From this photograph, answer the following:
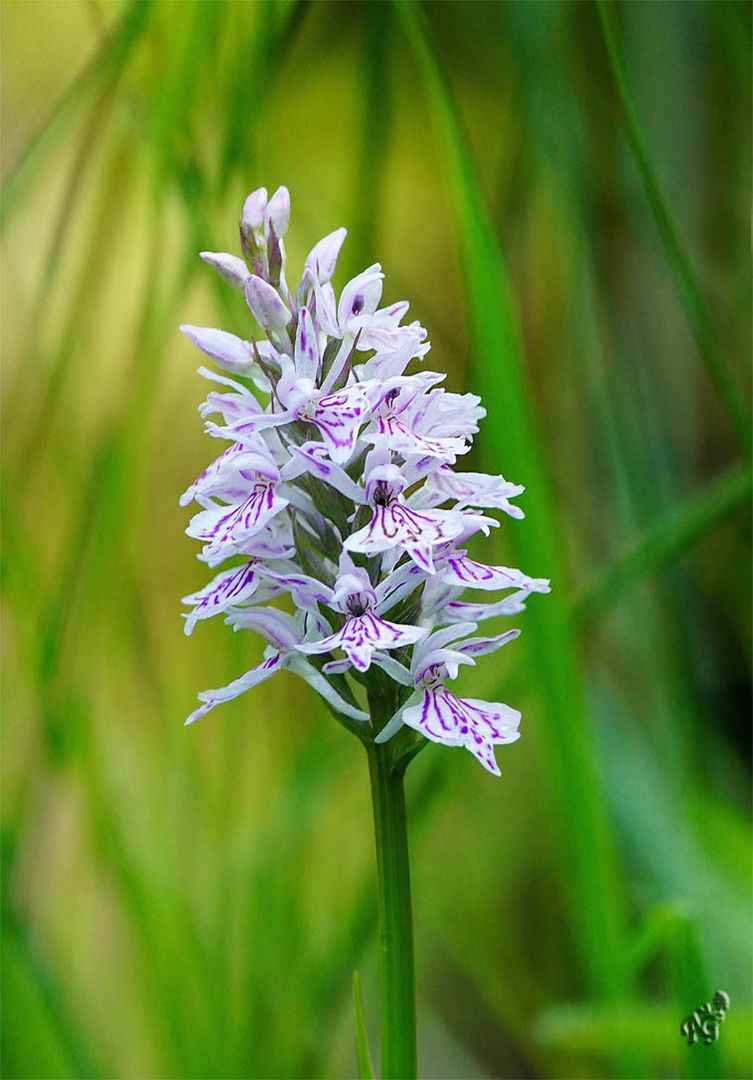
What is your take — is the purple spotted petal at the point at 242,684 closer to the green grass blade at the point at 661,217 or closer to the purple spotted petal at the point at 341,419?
the purple spotted petal at the point at 341,419

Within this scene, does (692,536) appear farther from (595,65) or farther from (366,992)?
(595,65)

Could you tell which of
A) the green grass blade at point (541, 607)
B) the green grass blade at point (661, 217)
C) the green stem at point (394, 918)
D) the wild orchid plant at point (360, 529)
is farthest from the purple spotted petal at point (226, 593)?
the green grass blade at point (661, 217)

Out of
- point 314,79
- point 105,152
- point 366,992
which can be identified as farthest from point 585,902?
point 314,79

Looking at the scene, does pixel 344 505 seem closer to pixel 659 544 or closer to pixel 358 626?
pixel 358 626

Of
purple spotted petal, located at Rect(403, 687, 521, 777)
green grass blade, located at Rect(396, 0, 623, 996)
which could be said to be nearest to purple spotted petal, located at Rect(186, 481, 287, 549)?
purple spotted petal, located at Rect(403, 687, 521, 777)

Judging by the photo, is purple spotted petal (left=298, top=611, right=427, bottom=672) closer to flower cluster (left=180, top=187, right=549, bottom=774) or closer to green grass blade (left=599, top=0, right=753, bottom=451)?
flower cluster (left=180, top=187, right=549, bottom=774)

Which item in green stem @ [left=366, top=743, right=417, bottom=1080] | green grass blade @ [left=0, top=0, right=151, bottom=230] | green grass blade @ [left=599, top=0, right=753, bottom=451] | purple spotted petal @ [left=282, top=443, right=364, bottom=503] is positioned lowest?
green stem @ [left=366, top=743, right=417, bottom=1080]
